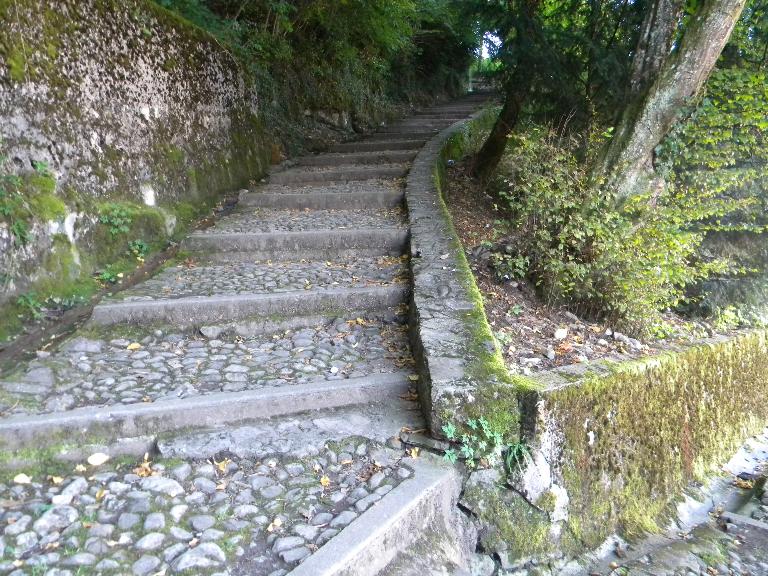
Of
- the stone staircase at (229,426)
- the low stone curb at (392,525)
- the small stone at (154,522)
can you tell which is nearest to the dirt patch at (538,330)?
the stone staircase at (229,426)

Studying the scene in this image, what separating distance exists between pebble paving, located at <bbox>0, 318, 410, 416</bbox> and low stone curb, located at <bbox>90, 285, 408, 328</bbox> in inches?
5.2

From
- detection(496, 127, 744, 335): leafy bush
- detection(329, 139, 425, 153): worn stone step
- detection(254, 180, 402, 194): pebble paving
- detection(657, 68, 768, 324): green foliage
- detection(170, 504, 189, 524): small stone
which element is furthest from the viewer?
detection(329, 139, 425, 153): worn stone step

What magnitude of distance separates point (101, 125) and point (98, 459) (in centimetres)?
309

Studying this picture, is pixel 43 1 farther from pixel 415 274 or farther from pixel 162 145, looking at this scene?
pixel 415 274

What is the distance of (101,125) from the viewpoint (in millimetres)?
4387

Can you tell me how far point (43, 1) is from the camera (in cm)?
389

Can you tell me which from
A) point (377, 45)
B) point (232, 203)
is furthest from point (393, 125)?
point (232, 203)

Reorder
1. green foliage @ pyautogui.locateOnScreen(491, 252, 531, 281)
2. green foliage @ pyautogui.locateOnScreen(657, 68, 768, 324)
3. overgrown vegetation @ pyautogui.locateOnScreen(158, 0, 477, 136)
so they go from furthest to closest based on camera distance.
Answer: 1. overgrown vegetation @ pyautogui.locateOnScreen(158, 0, 477, 136)
2. green foliage @ pyautogui.locateOnScreen(657, 68, 768, 324)
3. green foliage @ pyautogui.locateOnScreen(491, 252, 531, 281)

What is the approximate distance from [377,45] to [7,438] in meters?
11.4

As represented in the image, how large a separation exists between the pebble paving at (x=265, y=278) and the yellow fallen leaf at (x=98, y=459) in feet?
4.96

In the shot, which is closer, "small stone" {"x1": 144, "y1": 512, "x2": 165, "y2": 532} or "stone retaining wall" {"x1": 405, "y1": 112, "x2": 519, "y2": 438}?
"small stone" {"x1": 144, "y1": 512, "x2": 165, "y2": 532}

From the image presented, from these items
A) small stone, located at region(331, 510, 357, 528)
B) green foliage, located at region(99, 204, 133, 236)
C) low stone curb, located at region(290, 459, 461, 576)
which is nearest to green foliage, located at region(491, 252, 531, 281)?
low stone curb, located at region(290, 459, 461, 576)

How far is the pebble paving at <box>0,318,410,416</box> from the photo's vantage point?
9.03 feet

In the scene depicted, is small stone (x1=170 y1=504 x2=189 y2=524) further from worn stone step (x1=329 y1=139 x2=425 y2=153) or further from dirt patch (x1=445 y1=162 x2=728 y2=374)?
worn stone step (x1=329 y1=139 x2=425 y2=153)
